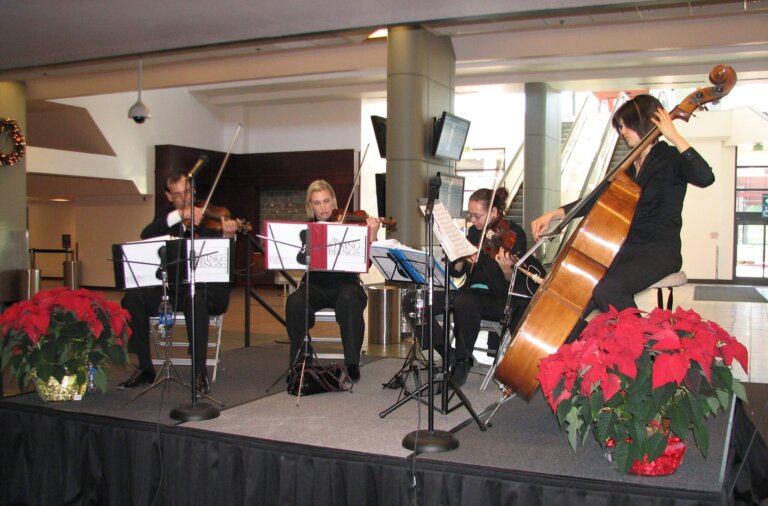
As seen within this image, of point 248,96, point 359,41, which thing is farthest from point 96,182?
point 359,41

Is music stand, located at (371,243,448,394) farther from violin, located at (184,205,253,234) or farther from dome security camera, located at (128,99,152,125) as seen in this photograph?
dome security camera, located at (128,99,152,125)

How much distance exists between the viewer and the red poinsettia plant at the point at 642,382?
2.29 metres

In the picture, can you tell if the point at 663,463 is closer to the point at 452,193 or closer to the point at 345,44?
the point at 452,193

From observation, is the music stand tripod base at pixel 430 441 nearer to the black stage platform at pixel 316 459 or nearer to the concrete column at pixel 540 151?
the black stage platform at pixel 316 459

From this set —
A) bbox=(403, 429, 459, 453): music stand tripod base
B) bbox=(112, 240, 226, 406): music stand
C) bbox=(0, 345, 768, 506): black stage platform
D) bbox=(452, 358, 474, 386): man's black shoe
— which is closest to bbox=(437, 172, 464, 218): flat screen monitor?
bbox=(452, 358, 474, 386): man's black shoe

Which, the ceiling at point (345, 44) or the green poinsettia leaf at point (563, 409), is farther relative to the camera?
the ceiling at point (345, 44)

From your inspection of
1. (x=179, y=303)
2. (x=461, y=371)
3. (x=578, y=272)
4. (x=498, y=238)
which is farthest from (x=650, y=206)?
(x=179, y=303)

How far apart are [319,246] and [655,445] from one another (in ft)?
6.58

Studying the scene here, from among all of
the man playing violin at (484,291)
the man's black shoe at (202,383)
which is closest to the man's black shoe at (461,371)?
the man playing violin at (484,291)

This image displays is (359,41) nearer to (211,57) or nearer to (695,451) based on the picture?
(211,57)

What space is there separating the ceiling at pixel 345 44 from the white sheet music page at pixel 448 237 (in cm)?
183

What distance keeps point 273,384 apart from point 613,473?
189 cm

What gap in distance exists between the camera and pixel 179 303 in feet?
13.5

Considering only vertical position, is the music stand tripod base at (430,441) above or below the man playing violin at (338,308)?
below
